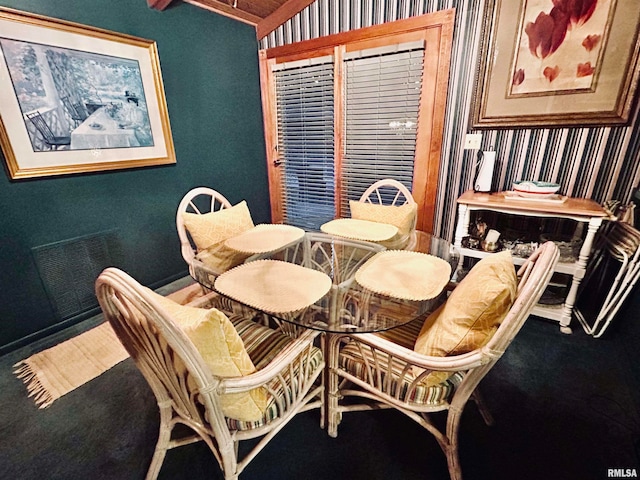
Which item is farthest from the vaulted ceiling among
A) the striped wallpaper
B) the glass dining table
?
the glass dining table

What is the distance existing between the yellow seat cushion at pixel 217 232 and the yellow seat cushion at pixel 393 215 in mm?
849

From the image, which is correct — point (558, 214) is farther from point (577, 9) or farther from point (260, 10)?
point (260, 10)

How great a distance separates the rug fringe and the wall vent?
0.40 m

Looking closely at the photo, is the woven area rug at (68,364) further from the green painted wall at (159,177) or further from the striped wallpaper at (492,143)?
the striped wallpaper at (492,143)

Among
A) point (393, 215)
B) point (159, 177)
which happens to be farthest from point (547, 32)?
point (159, 177)

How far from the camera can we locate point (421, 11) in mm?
2285

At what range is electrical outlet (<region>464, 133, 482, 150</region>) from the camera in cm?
232

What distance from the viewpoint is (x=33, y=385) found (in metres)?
1.65

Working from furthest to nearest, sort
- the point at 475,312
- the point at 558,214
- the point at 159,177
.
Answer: the point at 159,177 < the point at 558,214 < the point at 475,312

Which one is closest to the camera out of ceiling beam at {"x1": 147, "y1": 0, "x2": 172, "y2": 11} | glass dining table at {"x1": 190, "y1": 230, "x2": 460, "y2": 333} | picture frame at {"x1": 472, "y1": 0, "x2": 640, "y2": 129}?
glass dining table at {"x1": 190, "y1": 230, "x2": 460, "y2": 333}

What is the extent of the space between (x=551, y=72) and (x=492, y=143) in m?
0.54

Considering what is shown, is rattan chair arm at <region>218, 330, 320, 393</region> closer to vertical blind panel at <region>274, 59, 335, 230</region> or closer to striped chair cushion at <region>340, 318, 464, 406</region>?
striped chair cushion at <region>340, 318, 464, 406</region>

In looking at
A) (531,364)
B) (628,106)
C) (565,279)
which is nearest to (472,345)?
(531,364)

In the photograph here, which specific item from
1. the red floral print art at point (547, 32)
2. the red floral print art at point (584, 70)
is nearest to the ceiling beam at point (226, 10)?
the red floral print art at point (547, 32)
